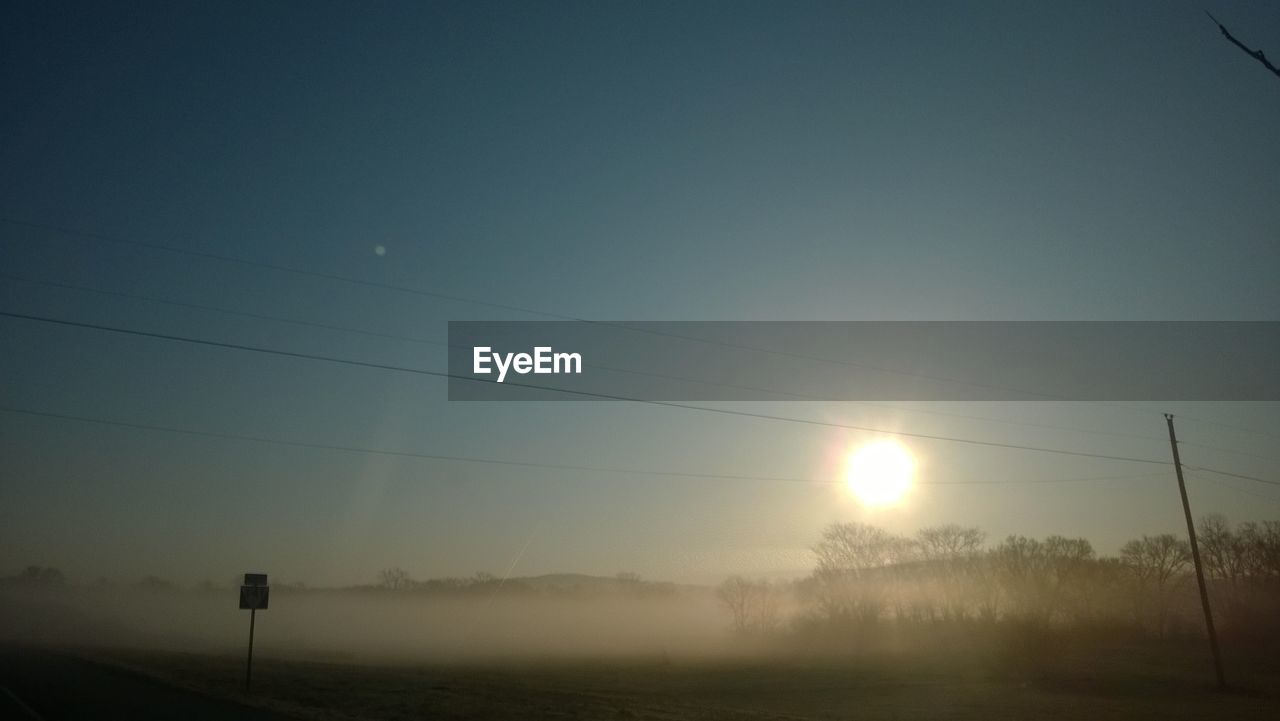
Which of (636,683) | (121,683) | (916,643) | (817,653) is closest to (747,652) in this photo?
(817,653)

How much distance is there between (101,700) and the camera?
95.7ft

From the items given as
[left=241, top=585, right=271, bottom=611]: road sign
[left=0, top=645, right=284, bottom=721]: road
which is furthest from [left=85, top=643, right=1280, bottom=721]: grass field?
[left=241, top=585, right=271, bottom=611]: road sign

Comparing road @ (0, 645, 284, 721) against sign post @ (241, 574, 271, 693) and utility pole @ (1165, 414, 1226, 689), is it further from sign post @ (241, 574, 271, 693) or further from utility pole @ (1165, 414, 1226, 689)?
utility pole @ (1165, 414, 1226, 689)

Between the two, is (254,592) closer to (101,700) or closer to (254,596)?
(254,596)

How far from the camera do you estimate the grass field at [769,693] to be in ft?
103

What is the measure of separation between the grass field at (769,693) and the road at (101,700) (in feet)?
4.91

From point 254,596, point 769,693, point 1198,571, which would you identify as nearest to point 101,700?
point 254,596

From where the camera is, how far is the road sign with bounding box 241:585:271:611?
31.8 metres

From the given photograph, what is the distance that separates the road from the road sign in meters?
3.64

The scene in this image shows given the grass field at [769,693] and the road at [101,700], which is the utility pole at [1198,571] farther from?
the road at [101,700]

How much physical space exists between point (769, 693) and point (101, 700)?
32.7 meters

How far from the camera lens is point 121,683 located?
118 ft

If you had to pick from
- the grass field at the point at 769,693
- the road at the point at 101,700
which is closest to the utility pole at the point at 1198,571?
the grass field at the point at 769,693

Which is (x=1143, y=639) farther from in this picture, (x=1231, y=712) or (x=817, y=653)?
(x=1231, y=712)
